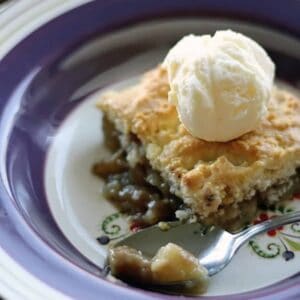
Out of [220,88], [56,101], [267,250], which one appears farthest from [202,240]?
[56,101]

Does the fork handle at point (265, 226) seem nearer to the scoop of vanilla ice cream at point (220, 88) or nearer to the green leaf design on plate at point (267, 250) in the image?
the green leaf design on plate at point (267, 250)

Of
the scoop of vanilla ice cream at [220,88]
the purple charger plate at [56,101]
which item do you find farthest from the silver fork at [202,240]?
the scoop of vanilla ice cream at [220,88]

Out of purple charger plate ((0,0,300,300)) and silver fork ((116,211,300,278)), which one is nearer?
purple charger plate ((0,0,300,300))

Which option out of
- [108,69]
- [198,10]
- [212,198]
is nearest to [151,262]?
[212,198]

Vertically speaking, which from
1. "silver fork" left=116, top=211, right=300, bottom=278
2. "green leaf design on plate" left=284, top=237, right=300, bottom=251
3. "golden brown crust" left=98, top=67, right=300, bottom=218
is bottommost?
"green leaf design on plate" left=284, top=237, right=300, bottom=251

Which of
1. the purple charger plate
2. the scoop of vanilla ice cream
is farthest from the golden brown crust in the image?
the purple charger plate

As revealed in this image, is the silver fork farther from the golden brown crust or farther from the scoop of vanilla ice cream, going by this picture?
the scoop of vanilla ice cream

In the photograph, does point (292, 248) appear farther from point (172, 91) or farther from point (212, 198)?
point (172, 91)
